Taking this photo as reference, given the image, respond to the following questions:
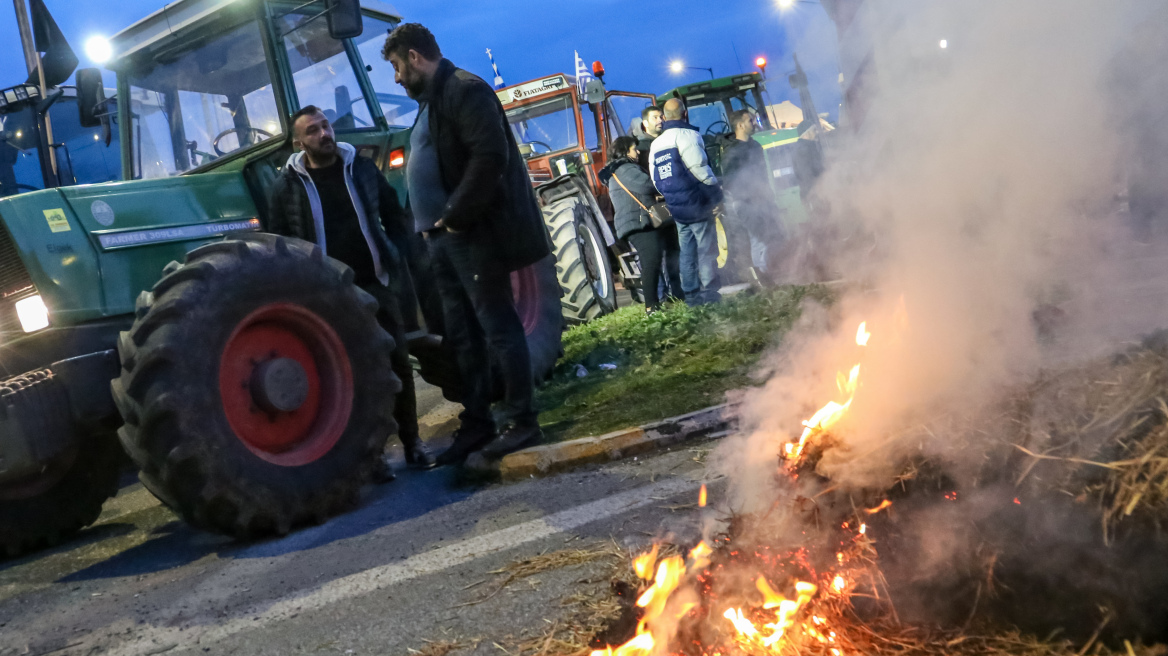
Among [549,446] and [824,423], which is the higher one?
[824,423]

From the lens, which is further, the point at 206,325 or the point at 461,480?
the point at 461,480

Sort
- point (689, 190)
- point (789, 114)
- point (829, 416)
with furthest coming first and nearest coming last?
point (689, 190) < point (789, 114) < point (829, 416)

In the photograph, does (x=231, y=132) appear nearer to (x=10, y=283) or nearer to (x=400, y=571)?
(x=10, y=283)

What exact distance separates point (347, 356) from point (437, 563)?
1635mm

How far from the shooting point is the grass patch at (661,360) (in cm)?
540

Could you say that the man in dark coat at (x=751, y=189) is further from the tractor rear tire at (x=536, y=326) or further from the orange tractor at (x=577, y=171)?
the tractor rear tire at (x=536, y=326)

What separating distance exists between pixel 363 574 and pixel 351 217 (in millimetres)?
2491

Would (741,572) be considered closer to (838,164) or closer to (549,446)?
(838,164)

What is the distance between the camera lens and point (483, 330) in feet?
17.6

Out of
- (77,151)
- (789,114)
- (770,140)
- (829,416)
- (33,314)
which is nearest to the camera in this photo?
(829,416)

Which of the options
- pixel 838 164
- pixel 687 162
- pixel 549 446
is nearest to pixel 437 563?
pixel 549 446

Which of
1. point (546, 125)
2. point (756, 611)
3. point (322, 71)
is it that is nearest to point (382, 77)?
point (322, 71)

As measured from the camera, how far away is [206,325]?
163 inches

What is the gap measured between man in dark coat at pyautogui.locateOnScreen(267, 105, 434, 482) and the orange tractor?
4.16 m
